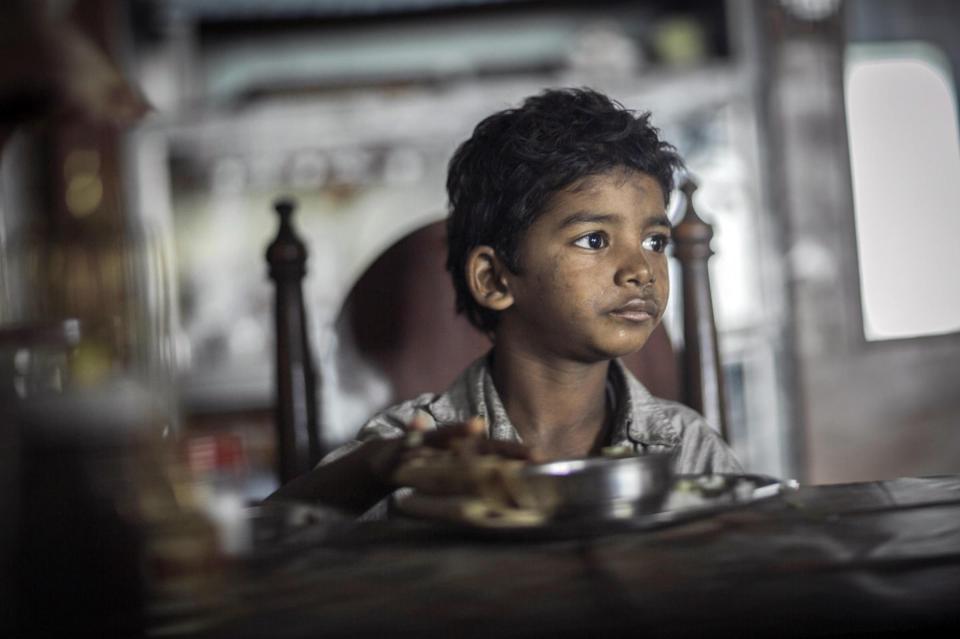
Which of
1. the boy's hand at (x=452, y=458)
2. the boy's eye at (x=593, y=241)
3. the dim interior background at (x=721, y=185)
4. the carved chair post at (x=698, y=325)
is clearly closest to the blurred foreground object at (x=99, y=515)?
the boy's hand at (x=452, y=458)

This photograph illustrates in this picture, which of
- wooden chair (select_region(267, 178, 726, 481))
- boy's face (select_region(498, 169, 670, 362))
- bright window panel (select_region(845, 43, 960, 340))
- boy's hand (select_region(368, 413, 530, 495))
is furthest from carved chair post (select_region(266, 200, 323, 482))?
bright window panel (select_region(845, 43, 960, 340))

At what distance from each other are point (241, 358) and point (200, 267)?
183mm

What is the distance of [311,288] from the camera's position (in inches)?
74.0

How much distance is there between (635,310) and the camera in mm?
714

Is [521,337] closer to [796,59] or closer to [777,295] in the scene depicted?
[777,295]

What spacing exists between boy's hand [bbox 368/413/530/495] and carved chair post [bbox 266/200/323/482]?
35 cm

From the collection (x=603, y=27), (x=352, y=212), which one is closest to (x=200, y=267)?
(x=352, y=212)

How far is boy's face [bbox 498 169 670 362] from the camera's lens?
712mm

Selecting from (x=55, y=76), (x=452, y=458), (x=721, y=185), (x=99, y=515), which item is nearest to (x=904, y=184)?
(x=721, y=185)

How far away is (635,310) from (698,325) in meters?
0.20

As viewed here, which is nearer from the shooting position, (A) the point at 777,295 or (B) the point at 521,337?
(B) the point at 521,337

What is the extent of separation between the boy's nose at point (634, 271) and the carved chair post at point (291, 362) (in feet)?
0.98

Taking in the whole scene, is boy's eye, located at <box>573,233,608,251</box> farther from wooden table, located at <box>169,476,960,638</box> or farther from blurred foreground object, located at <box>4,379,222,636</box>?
blurred foreground object, located at <box>4,379,222,636</box>

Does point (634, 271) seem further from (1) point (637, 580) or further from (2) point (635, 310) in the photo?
(1) point (637, 580)
